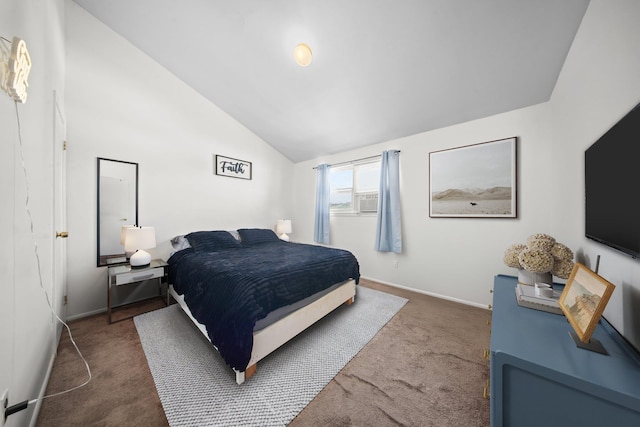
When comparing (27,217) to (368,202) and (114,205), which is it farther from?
(368,202)

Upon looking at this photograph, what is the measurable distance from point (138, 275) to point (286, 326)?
5.78 ft

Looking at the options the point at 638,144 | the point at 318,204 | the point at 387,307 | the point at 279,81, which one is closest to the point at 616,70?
the point at 638,144

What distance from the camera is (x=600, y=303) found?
807 mm

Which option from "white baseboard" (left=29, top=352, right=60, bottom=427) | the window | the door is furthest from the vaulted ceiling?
"white baseboard" (left=29, top=352, right=60, bottom=427)

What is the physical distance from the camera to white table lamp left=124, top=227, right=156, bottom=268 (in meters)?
2.32

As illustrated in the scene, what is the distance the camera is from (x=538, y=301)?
120cm

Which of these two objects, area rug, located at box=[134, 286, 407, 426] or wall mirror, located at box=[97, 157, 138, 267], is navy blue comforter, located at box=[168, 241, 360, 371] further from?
wall mirror, located at box=[97, 157, 138, 267]

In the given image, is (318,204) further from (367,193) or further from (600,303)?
(600,303)

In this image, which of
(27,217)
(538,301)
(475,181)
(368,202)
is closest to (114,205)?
(27,217)

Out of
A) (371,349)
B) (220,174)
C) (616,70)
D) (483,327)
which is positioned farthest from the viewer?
(220,174)

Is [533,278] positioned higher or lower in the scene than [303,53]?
lower

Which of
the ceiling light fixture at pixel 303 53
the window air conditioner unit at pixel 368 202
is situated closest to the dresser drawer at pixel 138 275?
the ceiling light fixture at pixel 303 53

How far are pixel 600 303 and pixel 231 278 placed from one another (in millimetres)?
1957

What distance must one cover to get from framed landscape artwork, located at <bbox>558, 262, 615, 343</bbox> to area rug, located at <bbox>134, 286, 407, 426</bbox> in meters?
1.34
